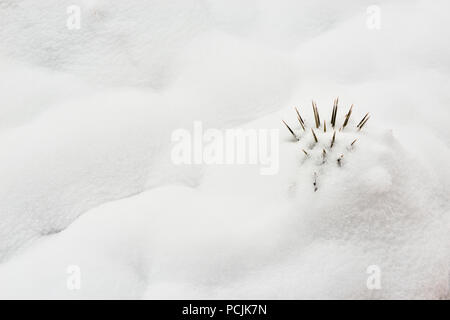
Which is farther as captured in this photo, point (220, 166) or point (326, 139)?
point (220, 166)

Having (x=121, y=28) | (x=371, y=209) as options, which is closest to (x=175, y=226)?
(x=371, y=209)

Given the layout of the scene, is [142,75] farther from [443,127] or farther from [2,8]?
[443,127]

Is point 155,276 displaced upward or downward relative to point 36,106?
downward

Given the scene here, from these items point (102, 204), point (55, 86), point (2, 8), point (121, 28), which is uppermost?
point (2, 8)

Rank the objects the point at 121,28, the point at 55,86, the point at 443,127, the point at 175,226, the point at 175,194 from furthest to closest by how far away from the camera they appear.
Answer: the point at 121,28, the point at 55,86, the point at 443,127, the point at 175,194, the point at 175,226
